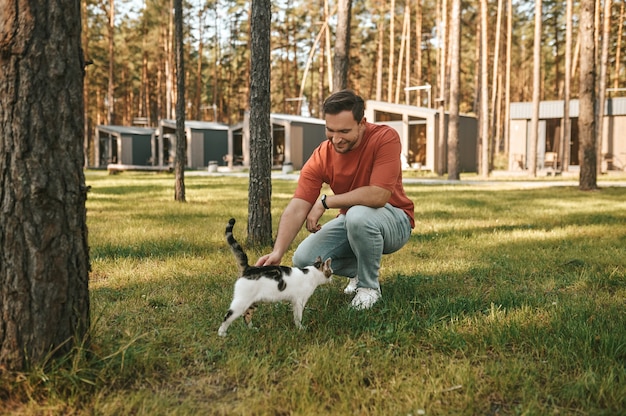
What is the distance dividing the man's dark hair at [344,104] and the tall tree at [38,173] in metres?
1.77

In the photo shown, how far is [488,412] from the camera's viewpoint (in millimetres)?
2500

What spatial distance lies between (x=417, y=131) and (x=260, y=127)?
25.9 m

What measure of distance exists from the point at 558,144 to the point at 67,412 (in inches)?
1371

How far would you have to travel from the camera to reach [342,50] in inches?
439

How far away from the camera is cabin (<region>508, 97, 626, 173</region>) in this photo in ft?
96.0

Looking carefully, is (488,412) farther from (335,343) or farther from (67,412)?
(67,412)

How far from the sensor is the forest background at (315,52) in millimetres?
40625

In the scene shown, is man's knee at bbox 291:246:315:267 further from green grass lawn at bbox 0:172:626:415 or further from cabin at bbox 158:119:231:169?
cabin at bbox 158:119:231:169

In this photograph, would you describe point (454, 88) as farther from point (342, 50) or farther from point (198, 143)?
point (198, 143)

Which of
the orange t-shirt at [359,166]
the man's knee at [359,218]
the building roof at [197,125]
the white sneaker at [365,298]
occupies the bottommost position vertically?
the white sneaker at [365,298]

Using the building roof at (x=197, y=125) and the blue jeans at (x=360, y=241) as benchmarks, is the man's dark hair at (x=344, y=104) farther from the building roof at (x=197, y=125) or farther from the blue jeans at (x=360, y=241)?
the building roof at (x=197, y=125)

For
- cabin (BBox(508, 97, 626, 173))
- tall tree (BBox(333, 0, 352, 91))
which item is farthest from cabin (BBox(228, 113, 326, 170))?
tall tree (BBox(333, 0, 352, 91))

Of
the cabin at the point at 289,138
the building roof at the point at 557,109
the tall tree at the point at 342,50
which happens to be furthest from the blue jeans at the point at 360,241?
the cabin at the point at 289,138

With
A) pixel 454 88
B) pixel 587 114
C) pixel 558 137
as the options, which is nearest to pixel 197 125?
Result: pixel 454 88
